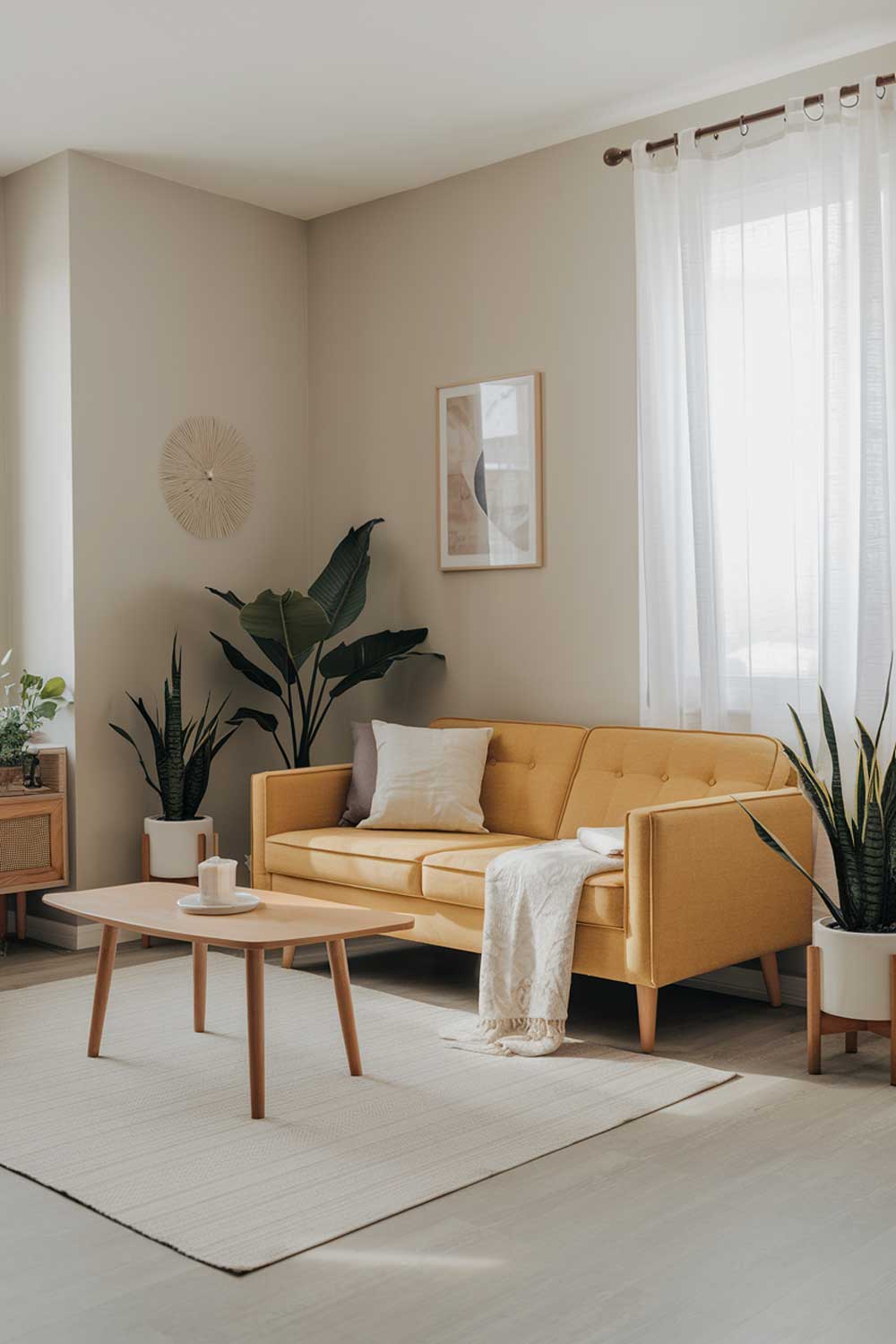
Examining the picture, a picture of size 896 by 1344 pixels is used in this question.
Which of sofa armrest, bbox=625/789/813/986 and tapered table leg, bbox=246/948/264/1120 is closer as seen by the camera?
tapered table leg, bbox=246/948/264/1120

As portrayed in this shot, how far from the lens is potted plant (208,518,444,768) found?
4.82 m

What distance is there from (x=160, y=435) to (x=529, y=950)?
8.71ft

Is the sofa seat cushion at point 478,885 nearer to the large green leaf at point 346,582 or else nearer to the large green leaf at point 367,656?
the large green leaf at point 367,656

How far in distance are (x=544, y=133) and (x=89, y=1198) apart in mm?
3743

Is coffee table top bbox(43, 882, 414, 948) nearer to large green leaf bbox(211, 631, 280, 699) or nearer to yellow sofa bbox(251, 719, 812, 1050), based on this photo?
yellow sofa bbox(251, 719, 812, 1050)

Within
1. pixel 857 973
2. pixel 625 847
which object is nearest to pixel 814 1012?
pixel 857 973

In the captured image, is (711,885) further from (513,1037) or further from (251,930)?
(251,930)

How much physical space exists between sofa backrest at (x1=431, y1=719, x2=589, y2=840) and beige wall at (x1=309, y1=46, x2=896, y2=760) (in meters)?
0.22

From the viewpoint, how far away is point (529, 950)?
11.6 ft

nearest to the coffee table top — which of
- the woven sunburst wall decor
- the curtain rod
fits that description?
the woven sunburst wall decor

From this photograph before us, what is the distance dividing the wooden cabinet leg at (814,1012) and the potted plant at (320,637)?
2173 millimetres

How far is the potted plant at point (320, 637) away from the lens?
482cm

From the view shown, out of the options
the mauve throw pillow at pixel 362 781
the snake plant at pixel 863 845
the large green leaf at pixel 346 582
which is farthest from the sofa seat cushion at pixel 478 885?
the large green leaf at pixel 346 582

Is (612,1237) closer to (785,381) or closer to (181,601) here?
(785,381)
